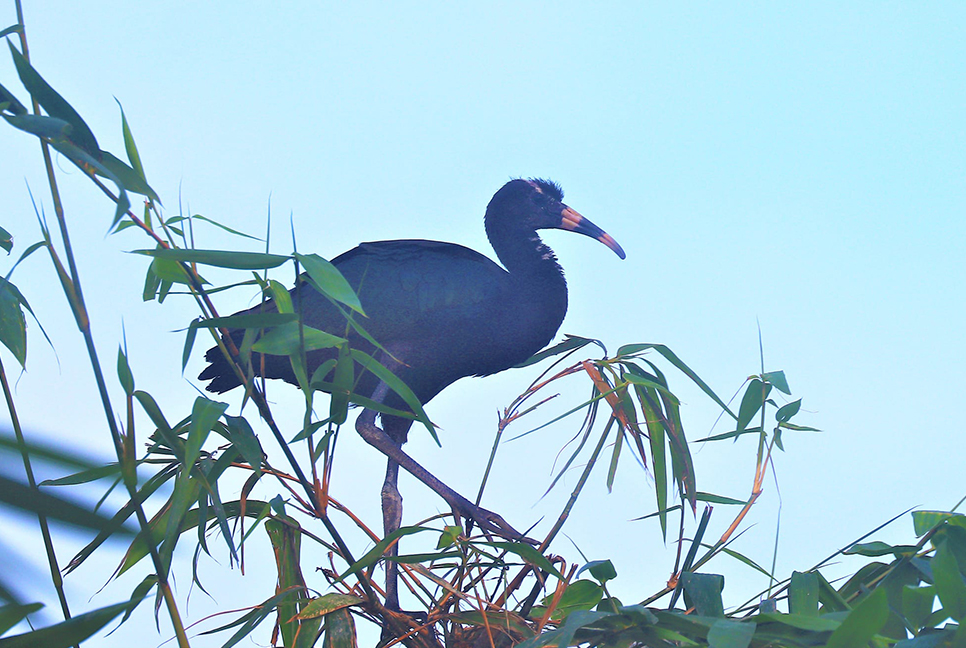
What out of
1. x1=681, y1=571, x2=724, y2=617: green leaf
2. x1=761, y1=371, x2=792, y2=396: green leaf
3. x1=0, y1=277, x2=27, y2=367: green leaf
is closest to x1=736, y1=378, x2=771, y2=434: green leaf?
x1=761, y1=371, x2=792, y2=396: green leaf

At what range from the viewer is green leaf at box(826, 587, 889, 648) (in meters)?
1.12

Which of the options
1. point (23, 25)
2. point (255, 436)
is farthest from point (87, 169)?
point (255, 436)

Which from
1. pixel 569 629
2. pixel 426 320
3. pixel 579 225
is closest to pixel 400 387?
pixel 569 629

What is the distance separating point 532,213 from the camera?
152 inches

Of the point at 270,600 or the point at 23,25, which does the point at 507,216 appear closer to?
the point at 270,600

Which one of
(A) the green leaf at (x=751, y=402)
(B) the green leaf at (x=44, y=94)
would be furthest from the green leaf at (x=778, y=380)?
(B) the green leaf at (x=44, y=94)

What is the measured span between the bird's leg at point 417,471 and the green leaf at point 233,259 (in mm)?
1293

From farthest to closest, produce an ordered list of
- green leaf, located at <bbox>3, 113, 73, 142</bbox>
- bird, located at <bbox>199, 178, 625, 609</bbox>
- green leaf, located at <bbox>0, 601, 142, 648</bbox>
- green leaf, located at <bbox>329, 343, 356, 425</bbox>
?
bird, located at <bbox>199, 178, 625, 609</bbox> → green leaf, located at <bbox>329, 343, 356, 425</bbox> → green leaf, located at <bbox>3, 113, 73, 142</bbox> → green leaf, located at <bbox>0, 601, 142, 648</bbox>

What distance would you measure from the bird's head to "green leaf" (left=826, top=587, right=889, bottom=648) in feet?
9.04

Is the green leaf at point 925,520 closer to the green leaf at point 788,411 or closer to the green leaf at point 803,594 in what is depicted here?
the green leaf at point 803,594

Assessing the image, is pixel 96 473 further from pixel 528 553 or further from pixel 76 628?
pixel 528 553

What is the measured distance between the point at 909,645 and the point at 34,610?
1281 millimetres

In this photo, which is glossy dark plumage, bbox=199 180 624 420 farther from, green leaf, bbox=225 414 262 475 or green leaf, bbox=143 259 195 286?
green leaf, bbox=143 259 195 286

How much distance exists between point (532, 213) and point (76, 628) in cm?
355
